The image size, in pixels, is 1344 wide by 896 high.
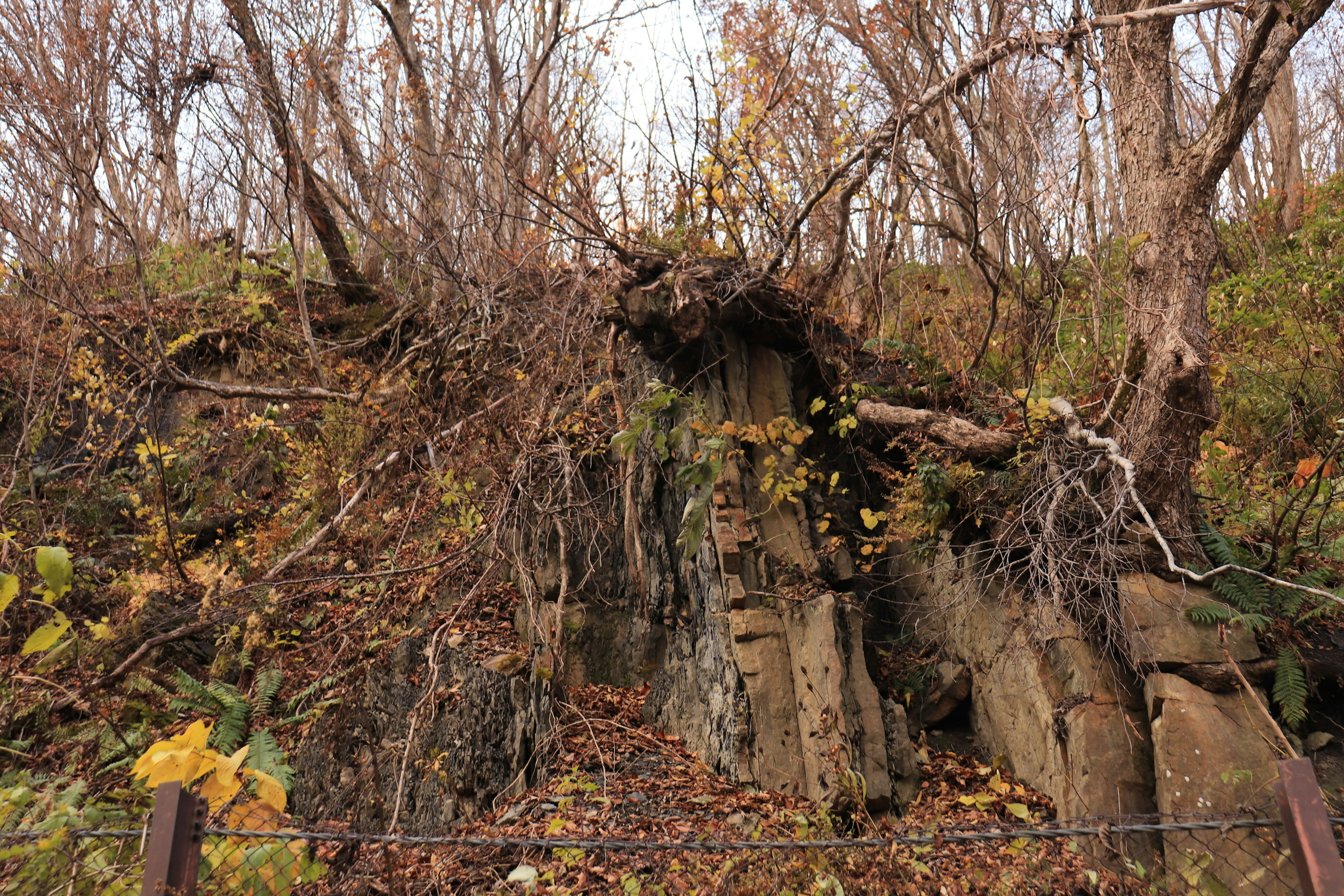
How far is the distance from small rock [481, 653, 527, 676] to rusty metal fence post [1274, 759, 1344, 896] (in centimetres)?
469

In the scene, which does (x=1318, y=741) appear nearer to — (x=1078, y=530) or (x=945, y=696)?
(x=1078, y=530)

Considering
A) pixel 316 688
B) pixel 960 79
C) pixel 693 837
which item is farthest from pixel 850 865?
pixel 960 79

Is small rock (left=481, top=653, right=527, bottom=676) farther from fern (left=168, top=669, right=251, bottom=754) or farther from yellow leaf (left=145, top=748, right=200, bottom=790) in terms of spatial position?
yellow leaf (left=145, top=748, right=200, bottom=790)

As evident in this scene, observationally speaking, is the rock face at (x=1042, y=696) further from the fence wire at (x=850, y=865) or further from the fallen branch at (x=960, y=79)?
the fallen branch at (x=960, y=79)

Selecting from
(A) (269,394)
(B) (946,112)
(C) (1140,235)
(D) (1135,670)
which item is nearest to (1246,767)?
(D) (1135,670)

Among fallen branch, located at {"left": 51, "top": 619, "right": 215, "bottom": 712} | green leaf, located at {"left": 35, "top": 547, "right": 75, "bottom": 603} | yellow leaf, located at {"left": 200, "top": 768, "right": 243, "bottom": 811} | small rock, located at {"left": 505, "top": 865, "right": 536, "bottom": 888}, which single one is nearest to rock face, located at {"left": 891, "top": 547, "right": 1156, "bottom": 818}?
small rock, located at {"left": 505, "top": 865, "right": 536, "bottom": 888}

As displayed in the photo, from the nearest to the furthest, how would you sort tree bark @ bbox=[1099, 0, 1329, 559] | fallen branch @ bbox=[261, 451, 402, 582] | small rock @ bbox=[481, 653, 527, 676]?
1. tree bark @ bbox=[1099, 0, 1329, 559]
2. small rock @ bbox=[481, 653, 527, 676]
3. fallen branch @ bbox=[261, 451, 402, 582]

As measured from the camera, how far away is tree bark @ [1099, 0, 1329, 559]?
446 centimetres

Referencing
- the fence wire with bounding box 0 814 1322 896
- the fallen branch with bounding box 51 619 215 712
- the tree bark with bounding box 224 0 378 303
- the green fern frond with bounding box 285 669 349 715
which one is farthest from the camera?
the tree bark with bounding box 224 0 378 303

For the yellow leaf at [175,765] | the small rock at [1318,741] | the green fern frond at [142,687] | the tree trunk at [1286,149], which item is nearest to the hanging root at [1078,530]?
the small rock at [1318,741]

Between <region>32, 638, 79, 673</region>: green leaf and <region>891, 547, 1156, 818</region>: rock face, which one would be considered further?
<region>891, 547, 1156, 818</region>: rock face

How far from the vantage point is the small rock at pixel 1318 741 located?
4320 millimetres

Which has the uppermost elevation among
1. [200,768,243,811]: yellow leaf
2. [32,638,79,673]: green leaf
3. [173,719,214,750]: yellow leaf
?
[32,638,79,673]: green leaf

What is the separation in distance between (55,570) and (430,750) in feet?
12.7
